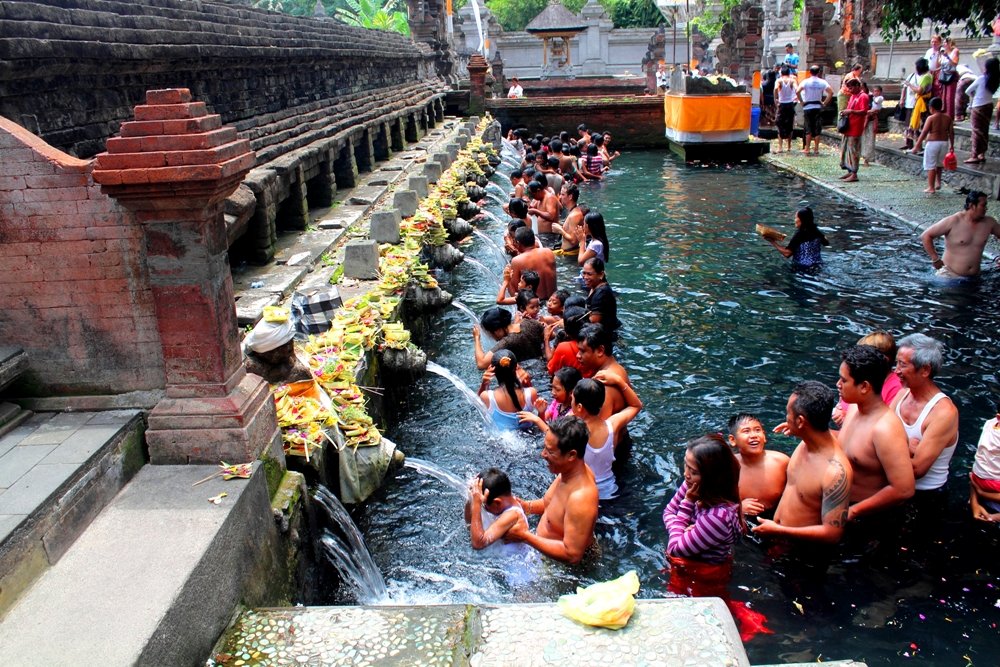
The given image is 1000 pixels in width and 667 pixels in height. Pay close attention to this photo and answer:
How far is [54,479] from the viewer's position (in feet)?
12.3

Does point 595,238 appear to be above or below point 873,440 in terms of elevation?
above

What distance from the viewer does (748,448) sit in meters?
5.18

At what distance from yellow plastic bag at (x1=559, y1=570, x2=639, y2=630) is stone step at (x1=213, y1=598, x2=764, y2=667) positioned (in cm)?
3

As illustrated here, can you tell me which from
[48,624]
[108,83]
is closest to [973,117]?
[108,83]

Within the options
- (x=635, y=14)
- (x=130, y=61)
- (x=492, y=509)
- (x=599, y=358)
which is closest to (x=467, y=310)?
(x=599, y=358)

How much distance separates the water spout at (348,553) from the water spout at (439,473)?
125 centimetres

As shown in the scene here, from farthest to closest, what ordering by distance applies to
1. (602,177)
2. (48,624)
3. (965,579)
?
(602,177)
(965,579)
(48,624)

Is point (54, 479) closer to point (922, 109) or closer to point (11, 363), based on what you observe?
point (11, 363)

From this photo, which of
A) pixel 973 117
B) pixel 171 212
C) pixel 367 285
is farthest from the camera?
pixel 973 117

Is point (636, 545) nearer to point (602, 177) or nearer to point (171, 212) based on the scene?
point (171, 212)

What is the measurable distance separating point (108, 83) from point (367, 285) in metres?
3.36

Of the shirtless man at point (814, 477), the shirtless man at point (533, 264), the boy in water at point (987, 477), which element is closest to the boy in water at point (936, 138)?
the shirtless man at point (533, 264)

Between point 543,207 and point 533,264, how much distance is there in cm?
459

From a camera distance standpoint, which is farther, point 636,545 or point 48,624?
point 636,545
